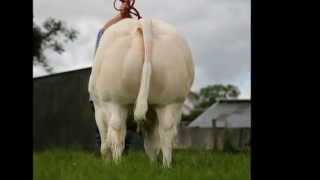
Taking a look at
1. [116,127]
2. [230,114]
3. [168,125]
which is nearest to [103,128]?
[116,127]

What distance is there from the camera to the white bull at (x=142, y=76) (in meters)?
5.61

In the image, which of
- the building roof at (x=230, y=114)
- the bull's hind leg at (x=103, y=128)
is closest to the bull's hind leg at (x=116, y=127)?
the bull's hind leg at (x=103, y=128)

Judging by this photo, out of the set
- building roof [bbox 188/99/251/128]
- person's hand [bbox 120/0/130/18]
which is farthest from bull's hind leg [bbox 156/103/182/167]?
building roof [bbox 188/99/251/128]

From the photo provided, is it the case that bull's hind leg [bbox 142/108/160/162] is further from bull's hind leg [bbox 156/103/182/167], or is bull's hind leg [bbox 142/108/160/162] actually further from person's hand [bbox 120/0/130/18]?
person's hand [bbox 120/0/130/18]

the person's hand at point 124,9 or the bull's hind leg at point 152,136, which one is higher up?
the person's hand at point 124,9

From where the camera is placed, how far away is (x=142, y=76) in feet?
18.2

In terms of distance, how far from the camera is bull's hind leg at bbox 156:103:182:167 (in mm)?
5730

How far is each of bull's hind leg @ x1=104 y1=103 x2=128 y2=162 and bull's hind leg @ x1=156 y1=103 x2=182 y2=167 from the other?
29 cm

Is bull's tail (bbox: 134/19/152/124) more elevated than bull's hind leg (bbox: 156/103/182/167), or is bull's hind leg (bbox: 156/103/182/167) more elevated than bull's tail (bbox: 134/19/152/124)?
bull's tail (bbox: 134/19/152/124)

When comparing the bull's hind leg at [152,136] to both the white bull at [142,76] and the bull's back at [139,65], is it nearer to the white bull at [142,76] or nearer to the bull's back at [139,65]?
the white bull at [142,76]

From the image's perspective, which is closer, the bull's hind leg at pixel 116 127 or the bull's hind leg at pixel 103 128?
the bull's hind leg at pixel 116 127

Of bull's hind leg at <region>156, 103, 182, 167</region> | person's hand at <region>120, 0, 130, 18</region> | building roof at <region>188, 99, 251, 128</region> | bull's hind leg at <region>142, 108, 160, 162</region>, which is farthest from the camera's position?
building roof at <region>188, 99, 251, 128</region>
